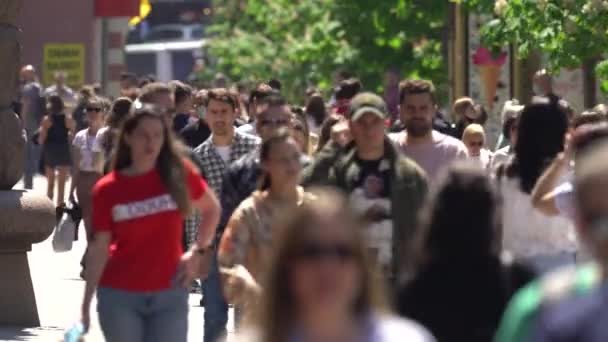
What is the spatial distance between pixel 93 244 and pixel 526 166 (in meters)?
1.84

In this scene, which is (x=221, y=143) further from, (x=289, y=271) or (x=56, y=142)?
(x=56, y=142)

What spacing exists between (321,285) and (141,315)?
372 centimetres

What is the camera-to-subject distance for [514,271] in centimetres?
676

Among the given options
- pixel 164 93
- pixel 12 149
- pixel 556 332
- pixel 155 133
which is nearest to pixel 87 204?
pixel 12 149

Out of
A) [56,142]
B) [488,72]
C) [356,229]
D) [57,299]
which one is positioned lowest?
[57,299]

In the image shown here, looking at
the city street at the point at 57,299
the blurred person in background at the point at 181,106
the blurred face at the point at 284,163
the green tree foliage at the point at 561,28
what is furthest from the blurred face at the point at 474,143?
the blurred face at the point at 284,163

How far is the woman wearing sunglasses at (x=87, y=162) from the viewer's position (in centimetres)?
1677

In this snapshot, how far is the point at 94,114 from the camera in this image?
59.0 ft

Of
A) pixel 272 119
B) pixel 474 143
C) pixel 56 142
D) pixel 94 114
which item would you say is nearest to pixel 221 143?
pixel 272 119

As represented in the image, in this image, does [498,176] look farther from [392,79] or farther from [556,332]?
[392,79]

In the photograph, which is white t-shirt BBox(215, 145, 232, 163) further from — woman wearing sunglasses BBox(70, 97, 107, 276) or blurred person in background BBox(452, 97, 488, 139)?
blurred person in background BBox(452, 97, 488, 139)

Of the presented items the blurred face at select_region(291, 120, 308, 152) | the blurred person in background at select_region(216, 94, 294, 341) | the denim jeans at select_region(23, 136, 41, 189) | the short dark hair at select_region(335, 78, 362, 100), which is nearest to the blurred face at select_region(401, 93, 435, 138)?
the blurred person in background at select_region(216, 94, 294, 341)

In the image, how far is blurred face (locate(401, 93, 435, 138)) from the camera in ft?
35.1

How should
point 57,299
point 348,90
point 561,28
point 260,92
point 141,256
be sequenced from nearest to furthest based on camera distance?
point 141,256
point 260,92
point 57,299
point 561,28
point 348,90
